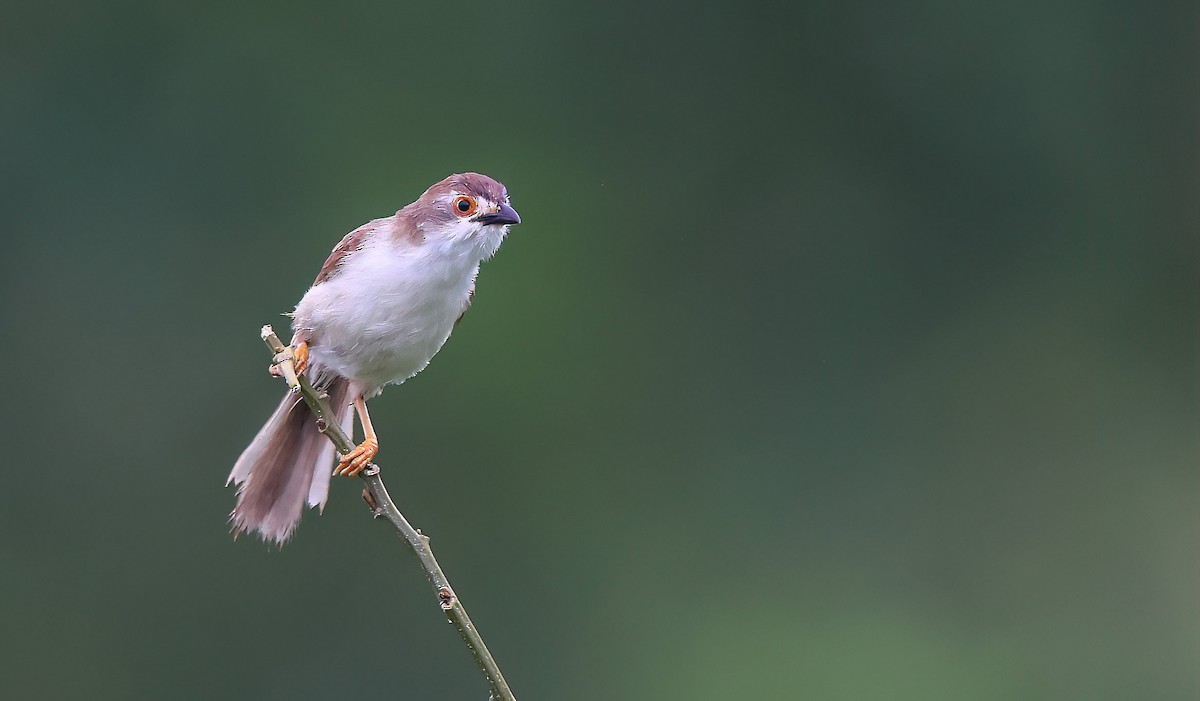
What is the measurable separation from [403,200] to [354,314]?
5.58 meters

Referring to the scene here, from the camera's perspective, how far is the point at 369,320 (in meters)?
3.46

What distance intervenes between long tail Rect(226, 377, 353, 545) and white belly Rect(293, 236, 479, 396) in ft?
0.68

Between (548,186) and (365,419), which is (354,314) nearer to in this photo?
(365,419)

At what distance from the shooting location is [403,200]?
895 cm

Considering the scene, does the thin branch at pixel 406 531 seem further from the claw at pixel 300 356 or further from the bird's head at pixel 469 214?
the bird's head at pixel 469 214

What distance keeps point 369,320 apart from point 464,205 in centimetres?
39

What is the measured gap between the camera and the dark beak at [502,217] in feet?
10.9

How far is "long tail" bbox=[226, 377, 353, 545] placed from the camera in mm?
3662

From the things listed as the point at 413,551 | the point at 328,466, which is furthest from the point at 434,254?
the point at 413,551

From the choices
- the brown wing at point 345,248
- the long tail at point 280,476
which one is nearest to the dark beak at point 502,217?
the brown wing at point 345,248

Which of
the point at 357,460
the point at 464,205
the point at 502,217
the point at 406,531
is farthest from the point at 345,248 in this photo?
the point at 406,531

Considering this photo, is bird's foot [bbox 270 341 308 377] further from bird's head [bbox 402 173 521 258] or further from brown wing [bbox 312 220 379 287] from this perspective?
bird's head [bbox 402 173 521 258]

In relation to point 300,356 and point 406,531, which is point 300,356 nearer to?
point 300,356

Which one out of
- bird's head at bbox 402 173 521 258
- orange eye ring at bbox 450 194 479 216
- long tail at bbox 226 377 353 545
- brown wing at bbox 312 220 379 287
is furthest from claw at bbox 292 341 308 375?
orange eye ring at bbox 450 194 479 216
